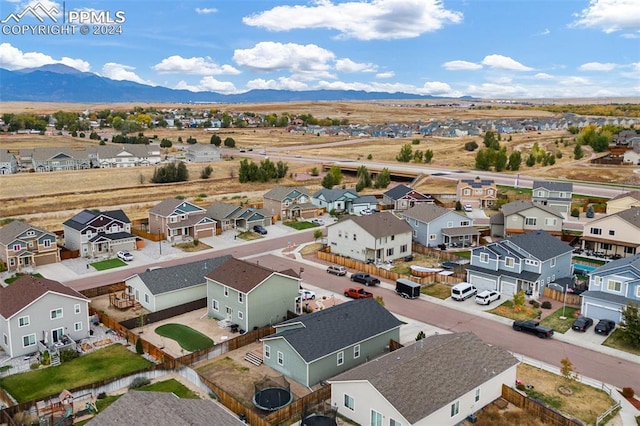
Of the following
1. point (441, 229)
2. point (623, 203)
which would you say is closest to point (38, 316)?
point (441, 229)

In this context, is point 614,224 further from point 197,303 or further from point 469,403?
point 197,303

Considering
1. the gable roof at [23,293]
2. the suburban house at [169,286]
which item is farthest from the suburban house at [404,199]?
the gable roof at [23,293]

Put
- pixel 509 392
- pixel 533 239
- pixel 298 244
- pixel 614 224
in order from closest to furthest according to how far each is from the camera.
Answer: pixel 509 392
pixel 533 239
pixel 614 224
pixel 298 244

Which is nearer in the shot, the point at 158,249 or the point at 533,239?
the point at 533,239

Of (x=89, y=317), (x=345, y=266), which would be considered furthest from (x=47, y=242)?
(x=345, y=266)

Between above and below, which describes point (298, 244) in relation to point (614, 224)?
below

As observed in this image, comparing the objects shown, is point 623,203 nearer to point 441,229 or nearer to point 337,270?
point 441,229

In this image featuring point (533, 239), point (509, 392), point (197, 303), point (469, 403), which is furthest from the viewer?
point (533, 239)

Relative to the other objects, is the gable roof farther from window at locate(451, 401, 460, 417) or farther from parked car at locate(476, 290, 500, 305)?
parked car at locate(476, 290, 500, 305)
